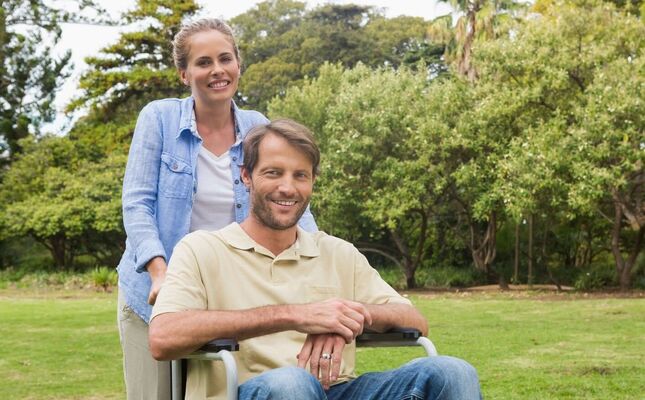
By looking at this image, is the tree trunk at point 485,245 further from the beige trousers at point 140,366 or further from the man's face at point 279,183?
the man's face at point 279,183

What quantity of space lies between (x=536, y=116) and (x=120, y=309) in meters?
14.9

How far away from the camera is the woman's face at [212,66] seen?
286 cm

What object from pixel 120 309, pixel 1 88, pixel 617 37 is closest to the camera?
pixel 120 309

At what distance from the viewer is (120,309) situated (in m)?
2.96

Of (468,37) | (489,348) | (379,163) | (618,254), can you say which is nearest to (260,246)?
(489,348)

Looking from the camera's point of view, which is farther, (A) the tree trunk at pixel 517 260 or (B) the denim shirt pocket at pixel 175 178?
(A) the tree trunk at pixel 517 260

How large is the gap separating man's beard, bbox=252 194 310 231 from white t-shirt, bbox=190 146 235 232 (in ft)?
0.98

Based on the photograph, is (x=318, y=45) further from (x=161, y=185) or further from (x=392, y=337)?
(x=392, y=337)

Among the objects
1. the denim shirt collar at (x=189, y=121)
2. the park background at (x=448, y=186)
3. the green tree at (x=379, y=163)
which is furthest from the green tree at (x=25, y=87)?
the denim shirt collar at (x=189, y=121)

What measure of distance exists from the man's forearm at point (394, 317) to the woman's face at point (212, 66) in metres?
0.82

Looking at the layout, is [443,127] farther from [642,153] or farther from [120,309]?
[120,309]

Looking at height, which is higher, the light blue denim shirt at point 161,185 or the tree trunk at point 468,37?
the tree trunk at point 468,37

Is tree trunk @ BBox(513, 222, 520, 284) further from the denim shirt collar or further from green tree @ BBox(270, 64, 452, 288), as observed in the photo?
the denim shirt collar

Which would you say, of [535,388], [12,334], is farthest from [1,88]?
[535,388]
